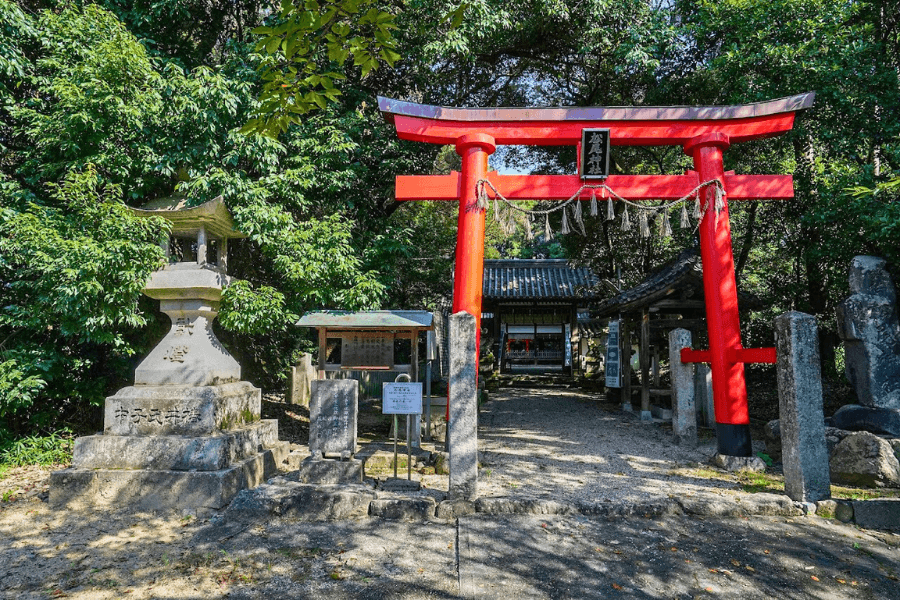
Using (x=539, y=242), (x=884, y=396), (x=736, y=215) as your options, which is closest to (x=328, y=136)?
(x=884, y=396)

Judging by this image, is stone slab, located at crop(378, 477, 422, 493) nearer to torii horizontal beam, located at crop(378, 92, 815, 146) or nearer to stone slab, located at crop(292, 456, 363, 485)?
stone slab, located at crop(292, 456, 363, 485)

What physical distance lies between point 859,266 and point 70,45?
35.5ft

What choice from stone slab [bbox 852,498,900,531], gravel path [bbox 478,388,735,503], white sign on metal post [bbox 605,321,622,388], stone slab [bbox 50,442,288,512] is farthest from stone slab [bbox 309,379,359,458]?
white sign on metal post [bbox 605,321,622,388]

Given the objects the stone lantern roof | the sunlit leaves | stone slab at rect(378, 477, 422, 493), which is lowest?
stone slab at rect(378, 477, 422, 493)

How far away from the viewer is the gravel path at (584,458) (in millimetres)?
5688

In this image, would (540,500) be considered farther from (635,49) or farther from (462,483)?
(635,49)

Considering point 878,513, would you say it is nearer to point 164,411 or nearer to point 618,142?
point 618,142

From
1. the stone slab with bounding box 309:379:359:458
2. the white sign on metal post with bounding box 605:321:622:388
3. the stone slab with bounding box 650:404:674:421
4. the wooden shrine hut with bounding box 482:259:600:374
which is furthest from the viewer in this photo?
the wooden shrine hut with bounding box 482:259:600:374

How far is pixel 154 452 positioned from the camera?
18.5ft

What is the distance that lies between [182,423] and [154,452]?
390mm

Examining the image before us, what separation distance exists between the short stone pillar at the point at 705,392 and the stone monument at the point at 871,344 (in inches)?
99.9

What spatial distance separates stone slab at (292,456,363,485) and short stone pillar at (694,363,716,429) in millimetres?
6745

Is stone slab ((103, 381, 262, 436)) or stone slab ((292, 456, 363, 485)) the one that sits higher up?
stone slab ((103, 381, 262, 436))

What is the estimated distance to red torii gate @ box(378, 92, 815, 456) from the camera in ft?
23.3
